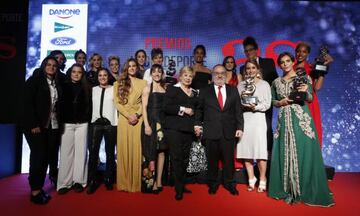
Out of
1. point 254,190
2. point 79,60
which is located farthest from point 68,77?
point 254,190

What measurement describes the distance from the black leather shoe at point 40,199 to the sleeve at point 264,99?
2807mm

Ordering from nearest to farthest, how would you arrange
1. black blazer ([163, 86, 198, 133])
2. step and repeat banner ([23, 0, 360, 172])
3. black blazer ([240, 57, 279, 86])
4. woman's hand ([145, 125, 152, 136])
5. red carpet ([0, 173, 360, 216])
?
red carpet ([0, 173, 360, 216])
black blazer ([163, 86, 198, 133])
woman's hand ([145, 125, 152, 136])
black blazer ([240, 57, 279, 86])
step and repeat banner ([23, 0, 360, 172])

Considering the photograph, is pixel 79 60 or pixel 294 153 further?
pixel 79 60

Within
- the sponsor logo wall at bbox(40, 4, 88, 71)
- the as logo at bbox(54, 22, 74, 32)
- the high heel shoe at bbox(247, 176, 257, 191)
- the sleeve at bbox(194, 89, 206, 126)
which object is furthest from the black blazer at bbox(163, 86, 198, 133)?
the as logo at bbox(54, 22, 74, 32)

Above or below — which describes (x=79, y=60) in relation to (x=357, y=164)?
above

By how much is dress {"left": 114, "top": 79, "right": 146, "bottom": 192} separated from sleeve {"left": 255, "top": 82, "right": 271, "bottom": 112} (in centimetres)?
157

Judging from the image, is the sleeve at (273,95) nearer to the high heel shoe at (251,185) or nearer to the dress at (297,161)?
the dress at (297,161)

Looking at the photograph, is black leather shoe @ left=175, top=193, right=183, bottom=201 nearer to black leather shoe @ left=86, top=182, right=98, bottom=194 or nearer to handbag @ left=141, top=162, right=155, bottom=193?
handbag @ left=141, top=162, right=155, bottom=193

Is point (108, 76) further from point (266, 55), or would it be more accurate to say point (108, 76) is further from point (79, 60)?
point (266, 55)

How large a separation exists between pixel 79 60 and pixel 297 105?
344 cm

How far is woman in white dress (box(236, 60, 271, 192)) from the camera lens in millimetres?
3719

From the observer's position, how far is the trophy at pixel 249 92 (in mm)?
3635

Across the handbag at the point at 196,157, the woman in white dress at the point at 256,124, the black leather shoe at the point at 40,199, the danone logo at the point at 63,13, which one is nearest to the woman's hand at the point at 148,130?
the handbag at the point at 196,157

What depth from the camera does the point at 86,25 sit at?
18.3 feet
